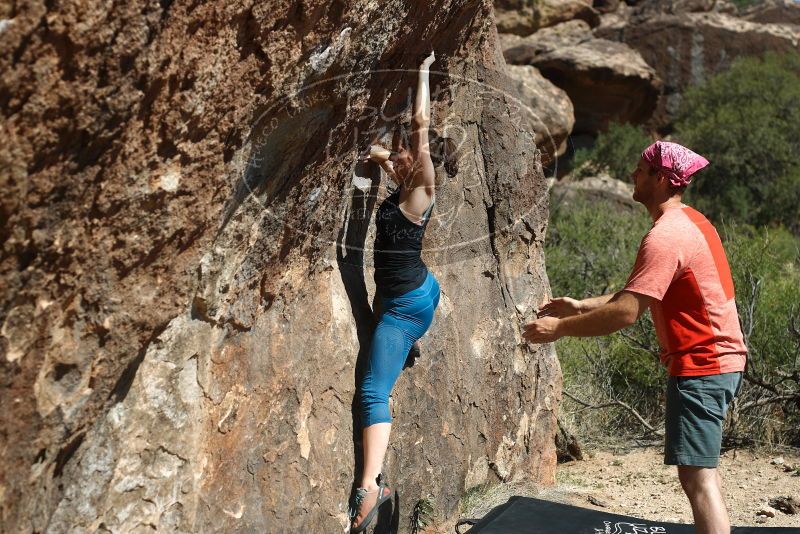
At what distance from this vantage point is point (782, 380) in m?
6.43

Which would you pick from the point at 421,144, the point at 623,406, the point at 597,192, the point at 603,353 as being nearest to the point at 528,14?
the point at 597,192

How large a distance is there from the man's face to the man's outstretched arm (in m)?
0.43

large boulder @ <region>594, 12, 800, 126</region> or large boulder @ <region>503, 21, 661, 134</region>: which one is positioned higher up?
large boulder @ <region>594, 12, 800, 126</region>

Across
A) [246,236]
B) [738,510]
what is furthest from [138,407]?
[738,510]

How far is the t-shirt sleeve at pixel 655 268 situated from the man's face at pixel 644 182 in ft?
0.91

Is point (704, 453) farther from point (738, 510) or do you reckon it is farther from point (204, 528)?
point (738, 510)

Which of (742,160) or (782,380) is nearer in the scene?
(782,380)

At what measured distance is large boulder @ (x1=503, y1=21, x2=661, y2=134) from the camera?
1589 centimetres

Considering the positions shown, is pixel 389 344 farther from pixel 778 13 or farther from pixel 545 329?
pixel 778 13

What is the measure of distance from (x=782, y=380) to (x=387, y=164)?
379 cm

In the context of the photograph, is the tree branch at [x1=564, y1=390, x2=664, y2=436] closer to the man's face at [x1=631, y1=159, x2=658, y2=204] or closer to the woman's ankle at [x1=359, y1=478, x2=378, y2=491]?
the woman's ankle at [x1=359, y1=478, x2=378, y2=491]

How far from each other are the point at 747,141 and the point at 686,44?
3.03 metres

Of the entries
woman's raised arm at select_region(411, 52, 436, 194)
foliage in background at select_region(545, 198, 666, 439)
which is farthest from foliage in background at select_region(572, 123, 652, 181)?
woman's raised arm at select_region(411, 52, 436, 194)

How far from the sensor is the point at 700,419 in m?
3.18
